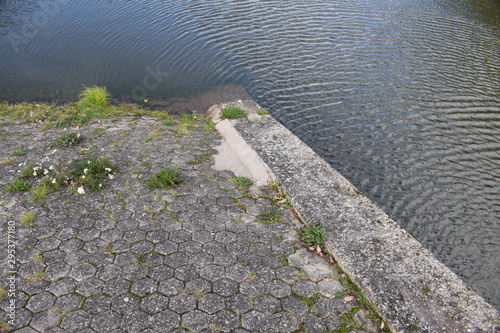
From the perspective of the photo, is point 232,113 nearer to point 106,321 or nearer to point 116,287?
point 116,287

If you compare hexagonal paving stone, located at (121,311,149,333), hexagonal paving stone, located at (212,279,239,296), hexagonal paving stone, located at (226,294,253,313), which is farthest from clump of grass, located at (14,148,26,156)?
hexagonal paving stone, located at (226,294,253,313)

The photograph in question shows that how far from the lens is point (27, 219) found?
4.61m

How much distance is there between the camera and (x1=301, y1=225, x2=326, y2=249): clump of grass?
4.39m

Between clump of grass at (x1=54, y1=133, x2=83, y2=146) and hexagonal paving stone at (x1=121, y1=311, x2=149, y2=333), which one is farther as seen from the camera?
clump of grass at (x1=54, y1=133, x2=83, y2=146)

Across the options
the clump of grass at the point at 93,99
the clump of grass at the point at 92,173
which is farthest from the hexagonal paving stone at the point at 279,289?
the clump of grass at the point at 93,99

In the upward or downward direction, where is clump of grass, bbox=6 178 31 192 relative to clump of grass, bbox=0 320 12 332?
downward

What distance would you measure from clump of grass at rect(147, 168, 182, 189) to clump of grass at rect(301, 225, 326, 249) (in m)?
1.95

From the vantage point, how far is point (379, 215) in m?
4.73

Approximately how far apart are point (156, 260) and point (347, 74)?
6621 millimetres

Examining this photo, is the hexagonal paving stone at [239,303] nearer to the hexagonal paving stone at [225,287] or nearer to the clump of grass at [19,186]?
the hexagonal paving stone at [225,287]

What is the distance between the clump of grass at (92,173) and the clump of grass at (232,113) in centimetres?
Answer: 228

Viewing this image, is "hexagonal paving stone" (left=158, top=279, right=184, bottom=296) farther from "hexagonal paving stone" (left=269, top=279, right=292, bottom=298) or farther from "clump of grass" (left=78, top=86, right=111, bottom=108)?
"clump of grass" (left=78, top=86, right=111, bottom=108)

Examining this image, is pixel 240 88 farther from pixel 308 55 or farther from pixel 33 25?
pixel 33 25

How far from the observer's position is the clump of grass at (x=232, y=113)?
23.1 ft
